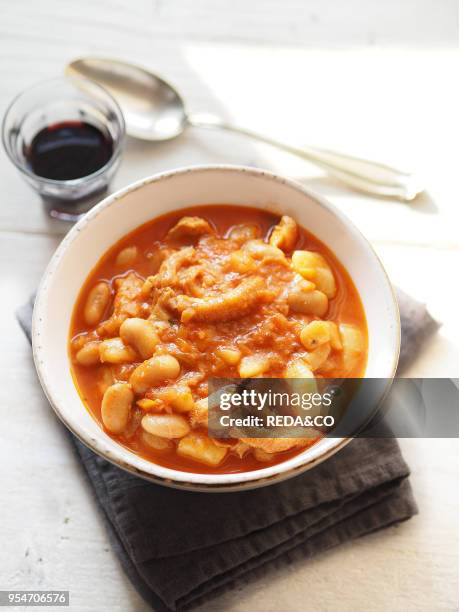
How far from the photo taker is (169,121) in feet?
10.8

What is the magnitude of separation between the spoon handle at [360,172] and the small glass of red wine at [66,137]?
27.9 inches

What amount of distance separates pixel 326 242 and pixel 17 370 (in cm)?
133

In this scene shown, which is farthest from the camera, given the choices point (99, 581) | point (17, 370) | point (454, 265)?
point (454, 265)

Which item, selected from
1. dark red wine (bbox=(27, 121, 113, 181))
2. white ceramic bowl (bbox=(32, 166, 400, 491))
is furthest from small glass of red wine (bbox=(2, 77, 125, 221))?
white ceramic bowl (bbox=(32, 166, 400, 491))

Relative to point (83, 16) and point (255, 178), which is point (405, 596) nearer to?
point (255, 178)

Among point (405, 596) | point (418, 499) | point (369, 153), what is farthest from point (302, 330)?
point (369, 153)

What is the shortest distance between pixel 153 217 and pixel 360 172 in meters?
1.00

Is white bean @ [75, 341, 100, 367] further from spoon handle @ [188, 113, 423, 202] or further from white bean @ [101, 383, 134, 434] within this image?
spoon handle @ [188, 113, 423, 202]

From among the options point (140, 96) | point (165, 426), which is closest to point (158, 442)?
point (165, 426)

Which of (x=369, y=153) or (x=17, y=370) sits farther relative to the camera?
(x=369, y=153)

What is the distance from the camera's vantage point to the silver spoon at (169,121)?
126 inches

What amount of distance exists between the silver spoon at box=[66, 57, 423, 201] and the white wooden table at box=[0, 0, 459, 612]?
67mm

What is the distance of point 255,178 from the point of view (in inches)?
107

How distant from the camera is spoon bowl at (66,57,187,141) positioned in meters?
3.30
